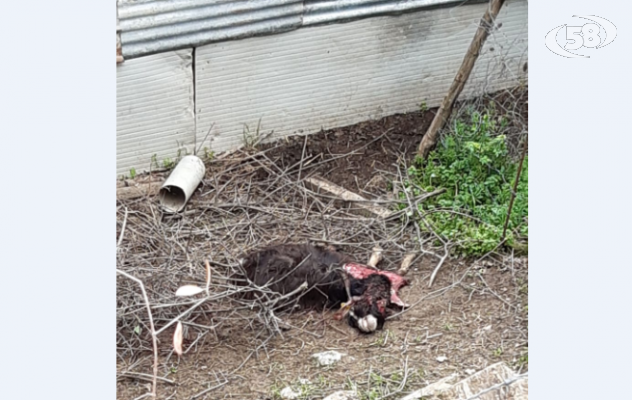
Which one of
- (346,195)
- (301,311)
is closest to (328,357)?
(301,311)

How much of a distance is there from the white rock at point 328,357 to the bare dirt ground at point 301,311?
0.04 metres

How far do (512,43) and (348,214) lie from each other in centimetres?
161

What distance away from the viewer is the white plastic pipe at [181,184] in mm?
6070

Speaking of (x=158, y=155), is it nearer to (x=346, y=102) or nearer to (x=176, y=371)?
(x=346, y=102)

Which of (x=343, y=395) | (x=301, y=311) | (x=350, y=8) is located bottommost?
(x=343, y=395)

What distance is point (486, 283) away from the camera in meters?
5.27

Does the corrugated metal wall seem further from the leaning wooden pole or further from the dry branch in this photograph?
the leaning wooden pole

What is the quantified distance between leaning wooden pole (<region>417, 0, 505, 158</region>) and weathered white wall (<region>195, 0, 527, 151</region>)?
421mm

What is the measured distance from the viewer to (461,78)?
606 cm

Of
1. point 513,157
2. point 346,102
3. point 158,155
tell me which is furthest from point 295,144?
point 513,157

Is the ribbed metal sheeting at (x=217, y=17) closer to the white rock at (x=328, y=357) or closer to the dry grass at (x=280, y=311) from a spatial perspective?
the dry grass at (x=280, y=311)

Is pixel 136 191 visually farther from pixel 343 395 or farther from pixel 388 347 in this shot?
Result: pixel 343 395

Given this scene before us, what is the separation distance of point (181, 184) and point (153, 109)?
522mm

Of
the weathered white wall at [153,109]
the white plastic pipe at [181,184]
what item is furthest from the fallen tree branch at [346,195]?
the weathered white wall at [153,109]
